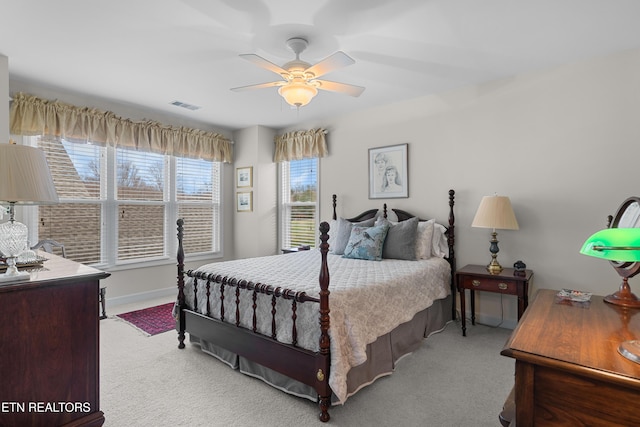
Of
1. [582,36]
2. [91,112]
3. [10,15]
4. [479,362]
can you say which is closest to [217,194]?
[91,112]

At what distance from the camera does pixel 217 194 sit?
18.3 feet

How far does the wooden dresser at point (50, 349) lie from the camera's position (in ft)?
4.95

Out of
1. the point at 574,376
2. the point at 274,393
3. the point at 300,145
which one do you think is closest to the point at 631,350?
the point at 574,376

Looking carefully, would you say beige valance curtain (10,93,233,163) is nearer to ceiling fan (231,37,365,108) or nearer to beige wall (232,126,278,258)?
beige wall (232,126,278,258)

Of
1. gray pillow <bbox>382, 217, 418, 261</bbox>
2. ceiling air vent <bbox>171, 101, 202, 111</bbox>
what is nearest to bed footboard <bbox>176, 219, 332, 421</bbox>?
gray pillow <bbox>382, 217, 418, 261</bbox>

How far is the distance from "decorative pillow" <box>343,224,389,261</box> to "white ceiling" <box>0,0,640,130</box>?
1.58 m

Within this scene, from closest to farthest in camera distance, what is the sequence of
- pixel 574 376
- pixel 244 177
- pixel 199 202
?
pixel 574 376, pixel 199 202, pixel 244 177

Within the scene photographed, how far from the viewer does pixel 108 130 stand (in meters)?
4.18

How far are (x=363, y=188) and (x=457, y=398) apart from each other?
2.86 m

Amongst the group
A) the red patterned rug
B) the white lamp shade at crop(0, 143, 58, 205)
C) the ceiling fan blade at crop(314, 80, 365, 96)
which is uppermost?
the ceiling fan blade at crop(314, 80, 365, 96)

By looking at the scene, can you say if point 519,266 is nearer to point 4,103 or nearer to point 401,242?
point 401,242

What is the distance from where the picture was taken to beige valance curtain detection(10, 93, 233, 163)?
357 cm

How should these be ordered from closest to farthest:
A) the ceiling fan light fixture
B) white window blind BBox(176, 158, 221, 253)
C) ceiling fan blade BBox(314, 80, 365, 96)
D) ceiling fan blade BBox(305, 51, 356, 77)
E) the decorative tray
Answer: the decorative tray, ceiling fan blade BBox(305, 51, 356, 77), the ceiling fan light fixture, ceiling fan blade BBox(314, 80, 365, 96), white window blind BBox(176, 158, 221, 253)

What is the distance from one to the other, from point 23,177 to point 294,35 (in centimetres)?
198
